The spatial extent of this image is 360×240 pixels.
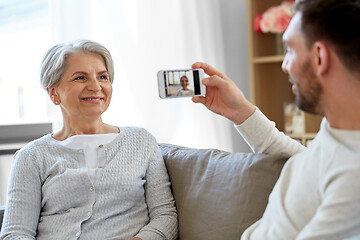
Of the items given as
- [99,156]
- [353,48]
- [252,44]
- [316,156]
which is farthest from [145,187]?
[252,44]

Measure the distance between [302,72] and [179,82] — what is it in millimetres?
572

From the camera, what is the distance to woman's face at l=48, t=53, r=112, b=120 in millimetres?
1685

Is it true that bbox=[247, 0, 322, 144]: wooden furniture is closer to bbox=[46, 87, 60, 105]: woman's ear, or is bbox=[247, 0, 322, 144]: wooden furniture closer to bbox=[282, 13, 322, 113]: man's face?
bbox=[46, 87, 60, 105]: woman's ear

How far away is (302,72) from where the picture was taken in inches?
42.7

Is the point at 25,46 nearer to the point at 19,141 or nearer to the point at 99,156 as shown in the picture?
the point at 19,141

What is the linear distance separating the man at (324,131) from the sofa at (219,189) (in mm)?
267

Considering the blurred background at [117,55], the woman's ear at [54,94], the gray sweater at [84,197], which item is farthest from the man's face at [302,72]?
the blurred background at [117,55]

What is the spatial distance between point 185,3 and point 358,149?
6.92 ft

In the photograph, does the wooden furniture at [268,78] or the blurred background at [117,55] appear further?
the wooden furniture at [268,78]

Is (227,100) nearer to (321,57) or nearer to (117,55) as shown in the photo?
(321,57)

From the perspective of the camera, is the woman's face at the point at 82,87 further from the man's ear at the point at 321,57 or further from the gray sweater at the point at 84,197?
the man's ear at the point at 321,57

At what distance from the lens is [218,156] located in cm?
163

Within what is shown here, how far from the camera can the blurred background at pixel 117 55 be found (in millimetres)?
2668

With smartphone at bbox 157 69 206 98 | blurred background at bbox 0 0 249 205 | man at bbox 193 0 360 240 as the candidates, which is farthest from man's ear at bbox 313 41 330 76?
blurred background at bbox 0 0 249 205
